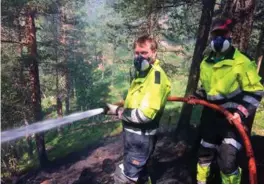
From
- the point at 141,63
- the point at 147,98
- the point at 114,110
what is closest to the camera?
the point at 147,98

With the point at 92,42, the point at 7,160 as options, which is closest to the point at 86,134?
the point at 7,160

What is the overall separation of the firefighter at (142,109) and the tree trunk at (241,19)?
2.79 meters

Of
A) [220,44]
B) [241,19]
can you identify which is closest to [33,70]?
[241,19]

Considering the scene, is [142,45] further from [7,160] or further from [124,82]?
[124,82]

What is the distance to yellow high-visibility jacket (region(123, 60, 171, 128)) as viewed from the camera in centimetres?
421

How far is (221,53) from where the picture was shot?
488 cm

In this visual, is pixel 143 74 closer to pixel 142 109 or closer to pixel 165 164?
pixel 142 109

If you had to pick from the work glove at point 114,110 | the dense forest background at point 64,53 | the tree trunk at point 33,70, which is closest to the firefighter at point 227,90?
the work glove at point 114,110

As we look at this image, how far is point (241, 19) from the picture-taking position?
6531 millimetres

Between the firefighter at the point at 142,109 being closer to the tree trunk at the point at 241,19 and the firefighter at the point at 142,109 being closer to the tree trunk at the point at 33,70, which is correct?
the tree trunk at the point at 241,19

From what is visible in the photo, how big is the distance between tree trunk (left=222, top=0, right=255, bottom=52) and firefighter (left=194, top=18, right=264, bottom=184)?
178 centimetres

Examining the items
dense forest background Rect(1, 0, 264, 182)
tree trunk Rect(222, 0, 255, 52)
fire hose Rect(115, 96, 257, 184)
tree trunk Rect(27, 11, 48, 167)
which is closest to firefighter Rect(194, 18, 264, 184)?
fire hose Rect(115, 96, 257, 184)

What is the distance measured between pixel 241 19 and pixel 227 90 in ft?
A: 8.06

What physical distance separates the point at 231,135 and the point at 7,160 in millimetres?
16516
